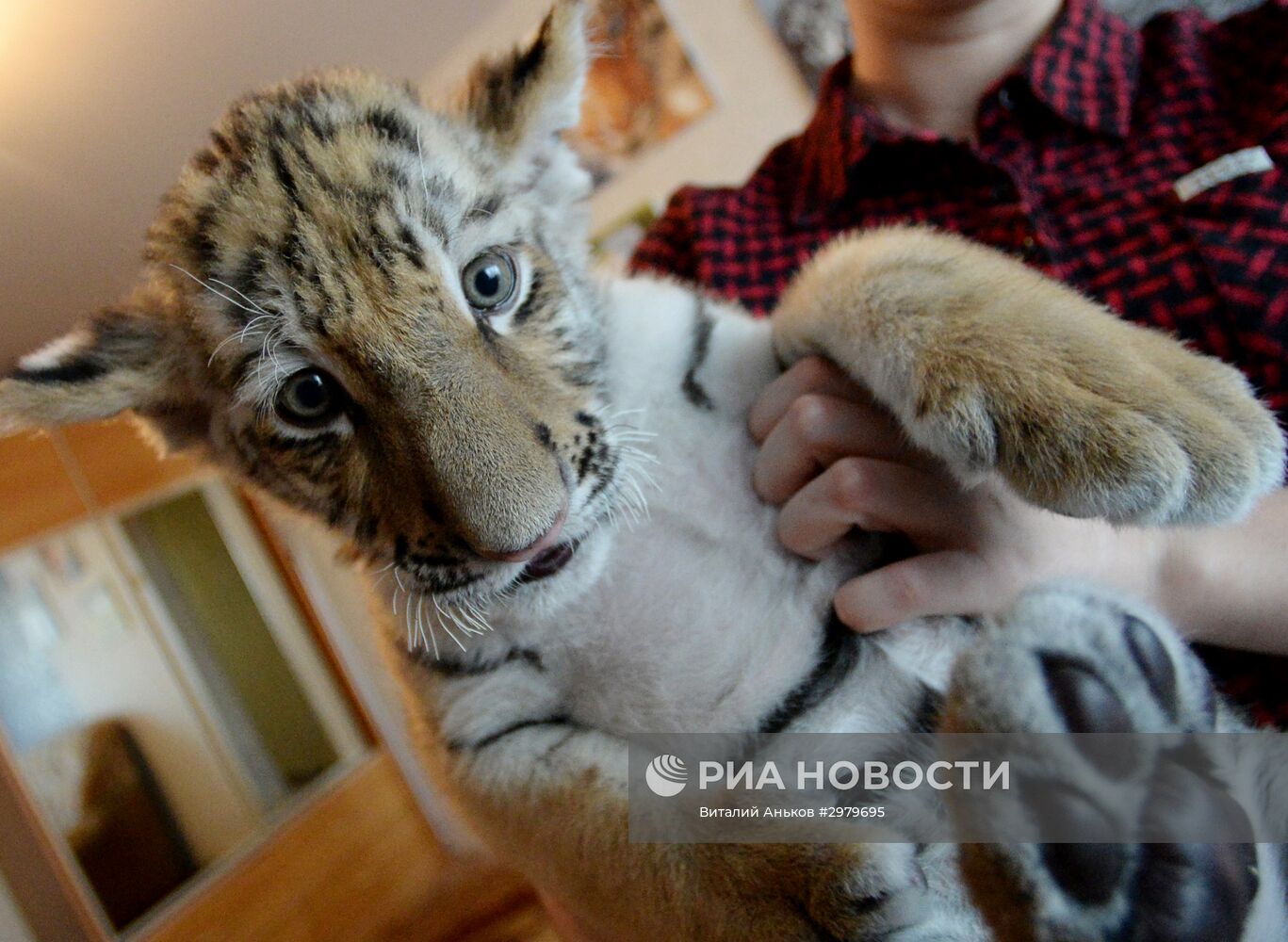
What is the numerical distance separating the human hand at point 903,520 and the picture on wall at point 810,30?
1.61 m

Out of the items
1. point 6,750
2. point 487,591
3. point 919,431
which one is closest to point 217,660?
point 6,750

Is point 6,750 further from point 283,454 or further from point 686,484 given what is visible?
point 686,484

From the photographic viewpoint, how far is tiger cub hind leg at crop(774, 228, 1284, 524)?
482 millimetres

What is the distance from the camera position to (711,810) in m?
0.58

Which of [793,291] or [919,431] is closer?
[919,431]

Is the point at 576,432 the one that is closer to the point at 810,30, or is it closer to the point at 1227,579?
the point at 1227,579

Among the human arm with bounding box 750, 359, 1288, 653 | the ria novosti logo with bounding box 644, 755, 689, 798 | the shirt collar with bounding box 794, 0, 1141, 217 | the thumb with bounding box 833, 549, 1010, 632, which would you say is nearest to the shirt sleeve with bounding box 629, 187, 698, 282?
the shirt collar with bounding box 794, 0, 1141, 217

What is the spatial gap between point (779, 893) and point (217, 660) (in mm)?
643

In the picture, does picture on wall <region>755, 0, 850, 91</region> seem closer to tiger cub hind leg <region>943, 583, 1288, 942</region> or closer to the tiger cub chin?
the tiger cub chin

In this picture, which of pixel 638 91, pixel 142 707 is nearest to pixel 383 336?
pixel 142 707

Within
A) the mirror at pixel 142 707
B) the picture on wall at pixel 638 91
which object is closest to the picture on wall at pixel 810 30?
the picture on wall at pixel 638 91

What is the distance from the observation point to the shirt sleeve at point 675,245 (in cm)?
130

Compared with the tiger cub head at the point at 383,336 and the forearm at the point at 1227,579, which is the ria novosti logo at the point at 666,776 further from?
the forearm at the point at 1227,579

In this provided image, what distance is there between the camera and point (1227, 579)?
0.71 meters
